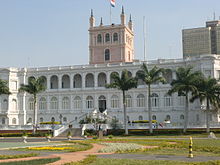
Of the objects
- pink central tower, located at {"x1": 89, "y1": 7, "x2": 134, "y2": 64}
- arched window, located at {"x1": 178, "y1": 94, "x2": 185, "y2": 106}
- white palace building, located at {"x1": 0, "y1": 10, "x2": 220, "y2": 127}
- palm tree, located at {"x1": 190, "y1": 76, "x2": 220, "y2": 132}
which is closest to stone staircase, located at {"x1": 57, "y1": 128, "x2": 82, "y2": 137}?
white palace building, located at {"x1": 0, "y1": 10, "x2": 220, "y2": 127}

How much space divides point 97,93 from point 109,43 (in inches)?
752

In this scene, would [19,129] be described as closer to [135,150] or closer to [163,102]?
[163,102]

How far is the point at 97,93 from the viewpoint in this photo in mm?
92938

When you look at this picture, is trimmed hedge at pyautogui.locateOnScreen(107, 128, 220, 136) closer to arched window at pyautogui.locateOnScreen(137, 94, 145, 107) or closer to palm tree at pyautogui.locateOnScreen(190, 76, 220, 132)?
palm tree at pyautogui.locateOnScreen(190, 76, 220, 132)

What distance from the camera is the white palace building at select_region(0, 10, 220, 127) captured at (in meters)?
86.0

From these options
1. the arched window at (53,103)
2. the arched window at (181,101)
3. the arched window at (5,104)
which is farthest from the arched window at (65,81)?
the arched window at (181,101)

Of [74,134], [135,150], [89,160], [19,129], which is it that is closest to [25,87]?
[19,129]

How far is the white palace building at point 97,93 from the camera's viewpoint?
86000mm

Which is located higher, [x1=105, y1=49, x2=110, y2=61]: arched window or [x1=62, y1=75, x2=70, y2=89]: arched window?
[x1=105, y1=49, x2=110, y2=61]: arched window

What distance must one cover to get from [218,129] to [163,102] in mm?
21281

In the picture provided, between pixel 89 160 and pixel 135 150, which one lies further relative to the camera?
pixel 135 150

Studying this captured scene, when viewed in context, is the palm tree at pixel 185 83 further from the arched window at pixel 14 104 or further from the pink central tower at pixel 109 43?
the arched window at pixel 14 104

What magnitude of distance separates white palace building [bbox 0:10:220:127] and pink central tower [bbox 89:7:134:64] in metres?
0.25

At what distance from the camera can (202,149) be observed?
33531 millimetres
